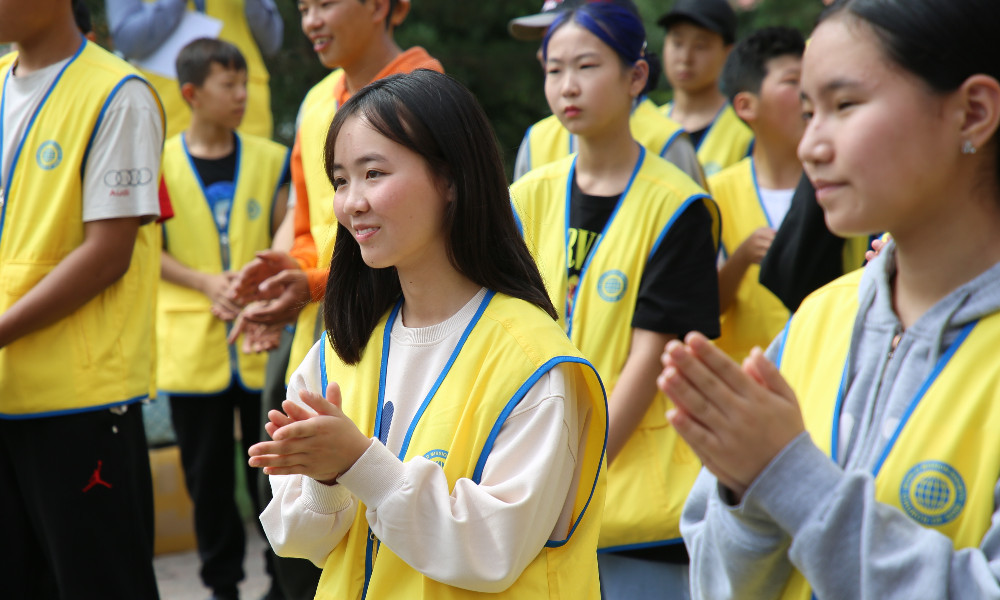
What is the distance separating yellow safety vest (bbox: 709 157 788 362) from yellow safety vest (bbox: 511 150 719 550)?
0.56 metres

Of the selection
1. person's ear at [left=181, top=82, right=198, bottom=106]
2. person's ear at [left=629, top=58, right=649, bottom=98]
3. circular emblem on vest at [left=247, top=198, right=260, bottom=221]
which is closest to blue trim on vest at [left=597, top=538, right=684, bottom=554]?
person's ear at [left=629, top=58, right=649, bottom=98]

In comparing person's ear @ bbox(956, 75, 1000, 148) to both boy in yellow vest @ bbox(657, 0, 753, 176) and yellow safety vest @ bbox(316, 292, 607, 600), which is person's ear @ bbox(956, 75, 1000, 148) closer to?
yellow safety vest @ bbox(316, 292, 607, 600)

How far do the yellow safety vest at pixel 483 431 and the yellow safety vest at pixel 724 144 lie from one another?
286 cm

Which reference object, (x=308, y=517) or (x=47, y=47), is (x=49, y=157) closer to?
(x=47, y=47)

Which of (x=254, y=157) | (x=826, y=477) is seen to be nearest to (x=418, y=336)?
(x=826, y=477)

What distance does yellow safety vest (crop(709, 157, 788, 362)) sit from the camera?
3.50 metres

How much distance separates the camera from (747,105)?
388 cm

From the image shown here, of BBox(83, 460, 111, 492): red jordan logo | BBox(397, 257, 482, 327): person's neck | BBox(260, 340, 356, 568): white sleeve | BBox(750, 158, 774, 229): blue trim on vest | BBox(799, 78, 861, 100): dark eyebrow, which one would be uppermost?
BBox(799, 78, 861, 100): dark eyebrow

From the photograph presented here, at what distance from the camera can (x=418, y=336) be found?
208 centimetres

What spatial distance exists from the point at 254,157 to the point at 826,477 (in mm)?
4045

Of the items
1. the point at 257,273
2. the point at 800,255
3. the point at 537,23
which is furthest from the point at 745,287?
the point at 537,23

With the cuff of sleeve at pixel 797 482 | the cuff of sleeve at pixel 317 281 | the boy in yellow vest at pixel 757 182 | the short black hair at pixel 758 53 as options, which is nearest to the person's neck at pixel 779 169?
the boy in yellow vest at pixel 757 182

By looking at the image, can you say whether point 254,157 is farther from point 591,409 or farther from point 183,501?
point 591,409

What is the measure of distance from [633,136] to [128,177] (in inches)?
71.1
